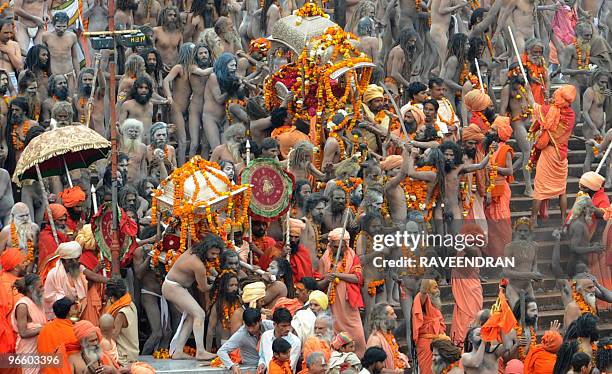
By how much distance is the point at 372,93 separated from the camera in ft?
108

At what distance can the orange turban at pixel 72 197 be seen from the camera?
30.2 meters

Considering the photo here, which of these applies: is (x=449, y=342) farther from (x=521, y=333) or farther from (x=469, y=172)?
(x=469, y=172)

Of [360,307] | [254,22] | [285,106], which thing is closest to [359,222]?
[360,307]

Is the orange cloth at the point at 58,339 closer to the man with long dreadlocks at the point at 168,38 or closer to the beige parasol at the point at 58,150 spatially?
the beige parasol at the point at 58,150

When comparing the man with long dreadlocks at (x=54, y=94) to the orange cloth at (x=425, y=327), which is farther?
the man with long dreadlocks at (x=54, y=94)

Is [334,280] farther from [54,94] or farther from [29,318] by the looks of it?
[54,94]

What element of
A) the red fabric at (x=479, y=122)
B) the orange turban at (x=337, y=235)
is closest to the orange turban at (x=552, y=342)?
the orange turban at (x=337, y=235)

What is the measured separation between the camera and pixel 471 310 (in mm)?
30531

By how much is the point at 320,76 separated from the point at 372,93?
710 millimetres

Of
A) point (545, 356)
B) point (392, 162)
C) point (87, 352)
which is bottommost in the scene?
point (545, 356)

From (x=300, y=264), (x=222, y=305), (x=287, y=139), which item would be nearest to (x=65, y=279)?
(x=222, y=305)

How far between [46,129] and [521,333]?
6.33 m

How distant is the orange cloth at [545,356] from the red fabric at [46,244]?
18.1 feet

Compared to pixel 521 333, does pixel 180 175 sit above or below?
above
